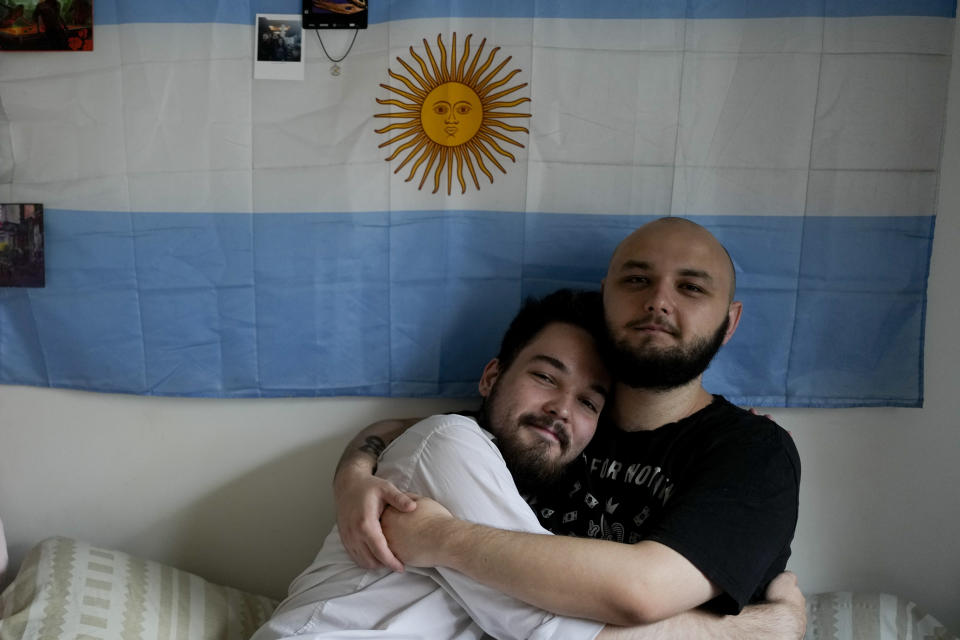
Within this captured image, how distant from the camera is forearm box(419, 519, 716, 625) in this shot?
4.12 feet

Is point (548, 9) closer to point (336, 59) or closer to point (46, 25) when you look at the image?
point (336, 59)

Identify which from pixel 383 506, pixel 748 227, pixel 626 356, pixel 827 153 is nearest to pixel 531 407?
pixel 626 356

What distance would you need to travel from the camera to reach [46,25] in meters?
1.86

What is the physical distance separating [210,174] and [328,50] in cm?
42

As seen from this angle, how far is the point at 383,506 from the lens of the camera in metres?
1.42

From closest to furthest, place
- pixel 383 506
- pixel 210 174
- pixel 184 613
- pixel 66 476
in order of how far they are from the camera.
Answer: pixel 383 506 < pixel 184 613 < pixel 210 174 < pixel 66 476

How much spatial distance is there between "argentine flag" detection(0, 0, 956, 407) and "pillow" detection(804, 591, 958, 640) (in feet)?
1.55

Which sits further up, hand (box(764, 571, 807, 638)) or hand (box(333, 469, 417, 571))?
hand (box(333, 469, 417, 571))

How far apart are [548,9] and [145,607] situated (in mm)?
1655

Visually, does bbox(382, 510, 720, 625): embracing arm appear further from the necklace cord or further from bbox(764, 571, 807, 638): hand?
the necklace cord

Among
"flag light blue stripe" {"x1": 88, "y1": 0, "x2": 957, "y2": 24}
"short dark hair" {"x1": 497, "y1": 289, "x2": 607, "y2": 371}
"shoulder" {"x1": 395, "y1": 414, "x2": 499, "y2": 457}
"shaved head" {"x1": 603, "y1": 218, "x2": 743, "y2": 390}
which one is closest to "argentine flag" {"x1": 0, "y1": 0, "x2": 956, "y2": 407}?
"flag light blue stripe" {"x1": 88, "y1": 0, "x2": 957, "y2": 24}

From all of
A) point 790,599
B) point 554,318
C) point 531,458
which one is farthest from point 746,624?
point 554,318

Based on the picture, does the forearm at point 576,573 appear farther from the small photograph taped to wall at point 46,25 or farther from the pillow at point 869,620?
the small photograph taped to wall at point 46,25

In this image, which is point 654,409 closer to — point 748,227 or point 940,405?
point 748,227
